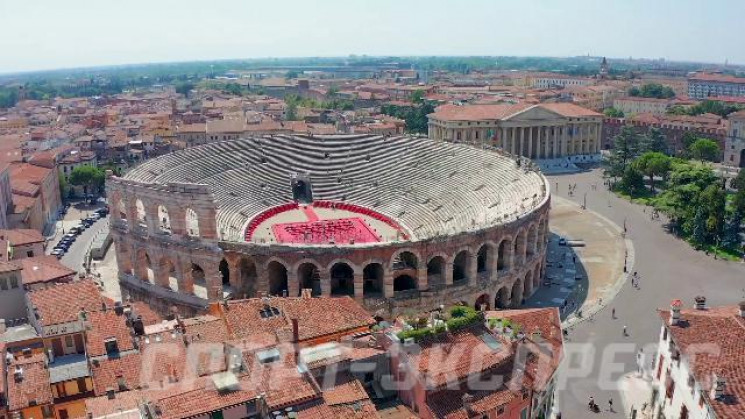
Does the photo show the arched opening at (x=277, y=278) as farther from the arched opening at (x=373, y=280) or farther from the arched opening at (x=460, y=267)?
the arched opening at (x=460, y=267)

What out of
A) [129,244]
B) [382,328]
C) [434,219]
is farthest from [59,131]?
[382,328]

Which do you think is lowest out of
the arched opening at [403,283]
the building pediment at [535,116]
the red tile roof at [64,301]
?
the arched opening at [403,283]

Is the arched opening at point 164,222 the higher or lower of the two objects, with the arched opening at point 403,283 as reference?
higher

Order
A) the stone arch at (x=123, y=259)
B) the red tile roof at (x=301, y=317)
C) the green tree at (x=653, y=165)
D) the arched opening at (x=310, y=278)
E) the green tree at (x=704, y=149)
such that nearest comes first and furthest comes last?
1. the red tile roof at (x=301, y=317)
2. the arched opening at (x=310, y=278)
3. the stone arch at (x=123, y=259)
4. the green tree at (x=653, y=165)
5. the green tree at (x=704, y=149)

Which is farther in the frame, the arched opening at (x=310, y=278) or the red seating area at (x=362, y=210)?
the red seating area at (x=362, y=210)

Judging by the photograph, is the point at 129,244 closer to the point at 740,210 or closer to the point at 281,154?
the point at 281,154

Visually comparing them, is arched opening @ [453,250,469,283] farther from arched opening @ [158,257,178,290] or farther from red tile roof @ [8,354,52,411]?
red tile roof @ [8,354,52,411]

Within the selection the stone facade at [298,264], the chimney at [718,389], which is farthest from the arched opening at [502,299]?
the chimney at [718,389]

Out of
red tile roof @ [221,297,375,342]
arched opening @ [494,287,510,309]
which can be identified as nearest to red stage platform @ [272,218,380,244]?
arched opening @ [494,287,510,309]
